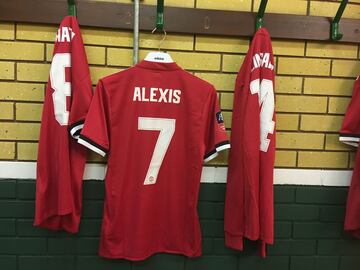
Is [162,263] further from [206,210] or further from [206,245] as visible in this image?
[206,210]

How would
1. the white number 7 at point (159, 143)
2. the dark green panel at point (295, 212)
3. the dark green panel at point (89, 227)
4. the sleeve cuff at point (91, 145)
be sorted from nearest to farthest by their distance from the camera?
the sleeve cuff at point (91, 145) < the white number 7 at point (159, 143) < the dark green panel at point (89, 227) < the dark green panel at point (295, 212)

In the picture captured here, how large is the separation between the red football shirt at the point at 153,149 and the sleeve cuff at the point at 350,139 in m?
0.64

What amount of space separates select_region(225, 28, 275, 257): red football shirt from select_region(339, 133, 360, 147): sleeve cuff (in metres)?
0.42

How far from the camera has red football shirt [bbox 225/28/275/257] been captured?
1769mm

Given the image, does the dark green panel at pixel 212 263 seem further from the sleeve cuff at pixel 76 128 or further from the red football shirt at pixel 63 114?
the sleeve cuff at pixel 76 128

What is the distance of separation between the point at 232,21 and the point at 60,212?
121 centimetres

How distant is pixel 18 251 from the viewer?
1865 mm

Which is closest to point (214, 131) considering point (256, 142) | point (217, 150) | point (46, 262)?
point (217, 150)

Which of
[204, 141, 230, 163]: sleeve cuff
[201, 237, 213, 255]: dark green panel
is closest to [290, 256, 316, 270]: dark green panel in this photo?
[201, 237, 213, 255]: dark green panel

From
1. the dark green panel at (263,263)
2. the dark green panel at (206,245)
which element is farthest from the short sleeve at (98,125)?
the dark green panel at (263,263)

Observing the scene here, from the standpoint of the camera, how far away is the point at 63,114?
5.63 feet

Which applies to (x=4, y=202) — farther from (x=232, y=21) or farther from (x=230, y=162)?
(x=232, y=21)

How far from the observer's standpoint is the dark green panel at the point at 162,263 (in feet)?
6.30

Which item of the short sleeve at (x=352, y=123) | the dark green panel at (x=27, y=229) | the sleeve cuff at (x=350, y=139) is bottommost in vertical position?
the dark green panel at (x=27, y=229)
